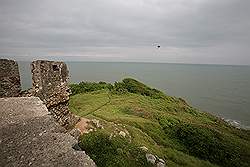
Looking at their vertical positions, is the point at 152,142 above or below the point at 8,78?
below

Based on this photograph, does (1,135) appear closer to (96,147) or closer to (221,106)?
(96,147)

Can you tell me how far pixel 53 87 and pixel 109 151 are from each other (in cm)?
604

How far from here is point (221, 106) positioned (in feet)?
285

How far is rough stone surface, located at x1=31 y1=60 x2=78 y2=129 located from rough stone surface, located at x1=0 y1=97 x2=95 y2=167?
9467 millimetres

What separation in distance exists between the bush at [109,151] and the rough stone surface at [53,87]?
2.37m

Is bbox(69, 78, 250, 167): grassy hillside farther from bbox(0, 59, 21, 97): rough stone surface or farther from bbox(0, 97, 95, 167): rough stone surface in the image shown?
bbox(0, 97, 95, 167): rough stone surface

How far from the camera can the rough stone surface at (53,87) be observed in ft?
53.8

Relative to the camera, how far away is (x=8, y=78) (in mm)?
13016

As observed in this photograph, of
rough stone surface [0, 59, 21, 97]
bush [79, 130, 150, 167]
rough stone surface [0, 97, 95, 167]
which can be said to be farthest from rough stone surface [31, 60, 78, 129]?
rough stone surface [0, 97, 95, 167]

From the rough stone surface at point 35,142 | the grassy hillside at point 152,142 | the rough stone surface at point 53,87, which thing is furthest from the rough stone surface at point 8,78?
the grassy hillside at point 152,142

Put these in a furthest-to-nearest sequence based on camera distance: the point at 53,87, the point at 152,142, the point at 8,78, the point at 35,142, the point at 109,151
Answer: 1. the point at 152,142
2. the point at 109,151
3. the point at 53,87
4. the point at 8,78
5. the point at 35,142

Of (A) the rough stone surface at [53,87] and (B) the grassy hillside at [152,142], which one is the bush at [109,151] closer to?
(B) the grassy hillside at [152,142]

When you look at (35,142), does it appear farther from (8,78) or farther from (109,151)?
(109,151)

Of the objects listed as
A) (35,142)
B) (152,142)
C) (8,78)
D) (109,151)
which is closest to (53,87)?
(8,78)
